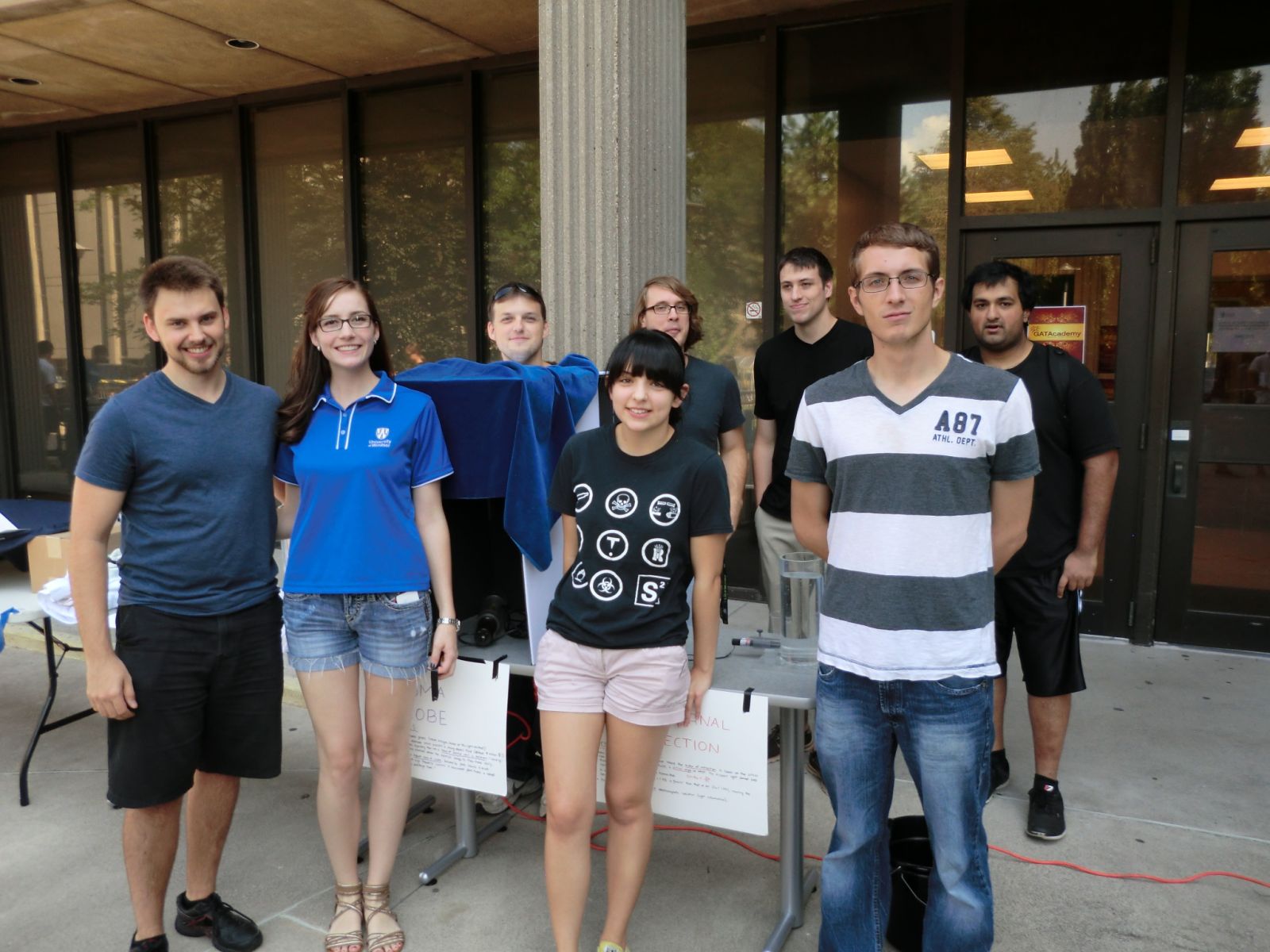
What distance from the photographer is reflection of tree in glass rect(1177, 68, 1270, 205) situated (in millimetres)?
4898

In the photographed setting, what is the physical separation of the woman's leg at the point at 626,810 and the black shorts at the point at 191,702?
0.96 meters

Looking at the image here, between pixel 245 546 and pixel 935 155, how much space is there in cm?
456

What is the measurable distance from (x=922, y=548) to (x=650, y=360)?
81 cm

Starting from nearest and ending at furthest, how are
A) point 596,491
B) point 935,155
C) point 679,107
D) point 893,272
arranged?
point 893,272 → point 596,491 → point 679,107 → point 935,155

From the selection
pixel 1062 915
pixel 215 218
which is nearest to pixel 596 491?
pixel 1062 915

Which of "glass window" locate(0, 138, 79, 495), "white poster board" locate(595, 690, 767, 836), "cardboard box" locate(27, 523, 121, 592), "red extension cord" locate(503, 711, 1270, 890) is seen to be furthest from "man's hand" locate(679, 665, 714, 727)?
"glass window" locate(0, 138, 79, 495)

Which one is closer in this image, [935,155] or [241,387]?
[241,387]

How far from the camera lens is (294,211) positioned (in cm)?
748

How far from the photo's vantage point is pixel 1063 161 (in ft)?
17.2

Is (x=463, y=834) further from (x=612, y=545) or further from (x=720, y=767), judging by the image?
(x=612, y=545)

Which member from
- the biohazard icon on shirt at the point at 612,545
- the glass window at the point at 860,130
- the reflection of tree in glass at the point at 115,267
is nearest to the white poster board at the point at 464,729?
the biohazard icon on shirt at the point at 612,545

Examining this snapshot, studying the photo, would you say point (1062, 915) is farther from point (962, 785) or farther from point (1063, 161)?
point (1063, 161)

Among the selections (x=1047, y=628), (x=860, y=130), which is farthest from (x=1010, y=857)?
(x=860, y=130)

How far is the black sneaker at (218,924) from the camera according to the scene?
8.93 feet
